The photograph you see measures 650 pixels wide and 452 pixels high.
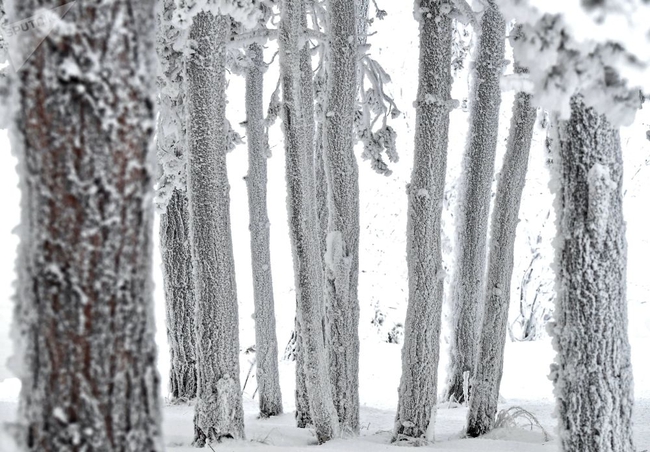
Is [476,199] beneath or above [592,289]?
above

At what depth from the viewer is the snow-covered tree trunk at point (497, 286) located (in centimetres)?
549

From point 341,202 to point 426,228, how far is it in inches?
27.9

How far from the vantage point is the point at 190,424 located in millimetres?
5773

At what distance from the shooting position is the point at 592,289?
9.27 ft

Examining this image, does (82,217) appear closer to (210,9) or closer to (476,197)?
(210,9)

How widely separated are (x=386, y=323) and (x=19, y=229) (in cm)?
1543

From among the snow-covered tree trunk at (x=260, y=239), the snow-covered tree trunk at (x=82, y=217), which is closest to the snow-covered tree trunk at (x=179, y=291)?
the snow-covered tree trunk at (x=260, y=239)

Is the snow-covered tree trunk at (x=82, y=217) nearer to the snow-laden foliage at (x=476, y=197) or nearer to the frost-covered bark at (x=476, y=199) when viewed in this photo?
the snow-laden foliage at (x=476, y=197)

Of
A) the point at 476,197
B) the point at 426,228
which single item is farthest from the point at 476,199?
the point at 426,228

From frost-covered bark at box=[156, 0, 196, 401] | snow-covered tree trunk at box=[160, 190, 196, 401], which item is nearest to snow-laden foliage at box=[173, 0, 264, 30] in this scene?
frost-covered bark at box=[156, 0, 196, 401]

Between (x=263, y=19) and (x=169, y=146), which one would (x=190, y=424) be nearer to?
(x=169, y=146)

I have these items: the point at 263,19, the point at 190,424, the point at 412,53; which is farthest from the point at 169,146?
the point at 412,53

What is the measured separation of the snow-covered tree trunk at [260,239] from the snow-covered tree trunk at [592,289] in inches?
183

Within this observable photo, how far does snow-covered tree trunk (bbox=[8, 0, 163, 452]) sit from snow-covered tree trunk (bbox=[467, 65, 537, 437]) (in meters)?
4.20
